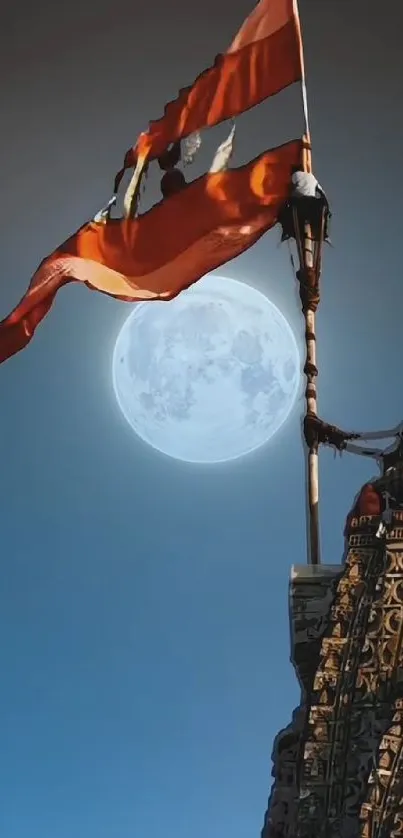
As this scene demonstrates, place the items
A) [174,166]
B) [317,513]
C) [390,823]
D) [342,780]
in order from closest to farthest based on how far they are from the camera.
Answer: [390,823] < [342,780] < [317,513] < [174,166]

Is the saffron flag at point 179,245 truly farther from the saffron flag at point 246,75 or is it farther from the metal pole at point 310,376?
the saffron flag at point 246,75

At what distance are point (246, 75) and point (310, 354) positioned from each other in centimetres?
453

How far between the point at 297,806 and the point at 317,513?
3.13 meters

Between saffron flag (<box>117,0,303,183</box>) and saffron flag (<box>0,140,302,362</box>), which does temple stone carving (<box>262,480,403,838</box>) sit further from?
saffron flag (<box>117,0,303,183</box>)

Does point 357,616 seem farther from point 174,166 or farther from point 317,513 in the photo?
point 174,166

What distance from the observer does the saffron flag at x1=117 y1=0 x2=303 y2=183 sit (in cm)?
1478

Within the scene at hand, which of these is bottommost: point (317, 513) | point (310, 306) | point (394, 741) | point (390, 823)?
point (390, 823)

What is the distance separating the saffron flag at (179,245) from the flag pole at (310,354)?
0.57 m

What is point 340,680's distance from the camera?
9852 mm

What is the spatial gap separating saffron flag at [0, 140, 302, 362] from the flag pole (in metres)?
0.57

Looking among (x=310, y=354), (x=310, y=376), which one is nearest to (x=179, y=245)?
(x=310, y=354)

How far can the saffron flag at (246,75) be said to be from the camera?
14781 millimetres

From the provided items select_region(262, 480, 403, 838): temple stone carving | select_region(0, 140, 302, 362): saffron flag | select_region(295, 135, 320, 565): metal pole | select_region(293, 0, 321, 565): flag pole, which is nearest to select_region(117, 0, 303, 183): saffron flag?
select_region(293, 0, 321, 565): flag pole

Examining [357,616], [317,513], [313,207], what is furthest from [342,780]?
[313,207]
